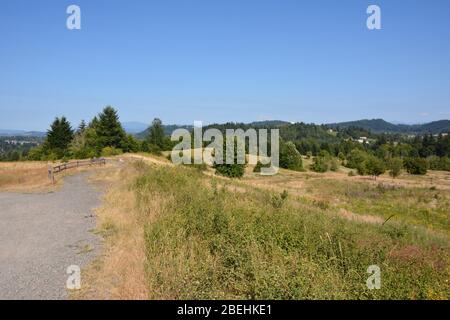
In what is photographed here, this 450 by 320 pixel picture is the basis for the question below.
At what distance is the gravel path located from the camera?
7.28 meters

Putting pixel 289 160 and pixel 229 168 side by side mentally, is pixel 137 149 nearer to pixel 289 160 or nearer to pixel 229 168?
pixel 229 168

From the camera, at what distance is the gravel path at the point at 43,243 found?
23.9 feet

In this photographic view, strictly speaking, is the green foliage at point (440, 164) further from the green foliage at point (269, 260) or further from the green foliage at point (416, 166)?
the green foliage at point (269, 260)

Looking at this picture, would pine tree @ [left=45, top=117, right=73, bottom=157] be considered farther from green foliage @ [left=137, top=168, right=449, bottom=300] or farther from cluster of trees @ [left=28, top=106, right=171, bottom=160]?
green foliage @ [left=137, top=168, right=449, bottom=300]

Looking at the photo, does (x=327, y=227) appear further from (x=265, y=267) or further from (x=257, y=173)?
(x=257, y=173)

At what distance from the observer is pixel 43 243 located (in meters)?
10.4

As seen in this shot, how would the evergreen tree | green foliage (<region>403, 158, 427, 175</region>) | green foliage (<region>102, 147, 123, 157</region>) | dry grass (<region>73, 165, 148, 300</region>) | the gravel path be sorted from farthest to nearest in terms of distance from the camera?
green foliage (<region>403, 158, 427, 175</region>)
the evergreen tree
green foliage (<region>102, 147, 123, 157</region>)
the gravel path
dry grass (<region>73, 165, 148, 300</region>)

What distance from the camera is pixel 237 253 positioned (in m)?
7.34

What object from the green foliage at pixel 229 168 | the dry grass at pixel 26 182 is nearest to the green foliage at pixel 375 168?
the green foliage at pixel 229 168

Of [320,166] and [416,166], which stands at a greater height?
[416,166]

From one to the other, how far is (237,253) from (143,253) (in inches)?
76.8

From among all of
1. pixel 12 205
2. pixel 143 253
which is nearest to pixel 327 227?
pixel 143 253

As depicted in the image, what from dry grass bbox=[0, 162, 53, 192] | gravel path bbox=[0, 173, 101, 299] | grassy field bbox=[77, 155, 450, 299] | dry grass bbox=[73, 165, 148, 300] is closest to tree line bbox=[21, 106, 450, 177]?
dry grass bbox=[0, 162, 53, 192]

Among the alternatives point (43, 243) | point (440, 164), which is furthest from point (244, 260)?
point (440, 164)
